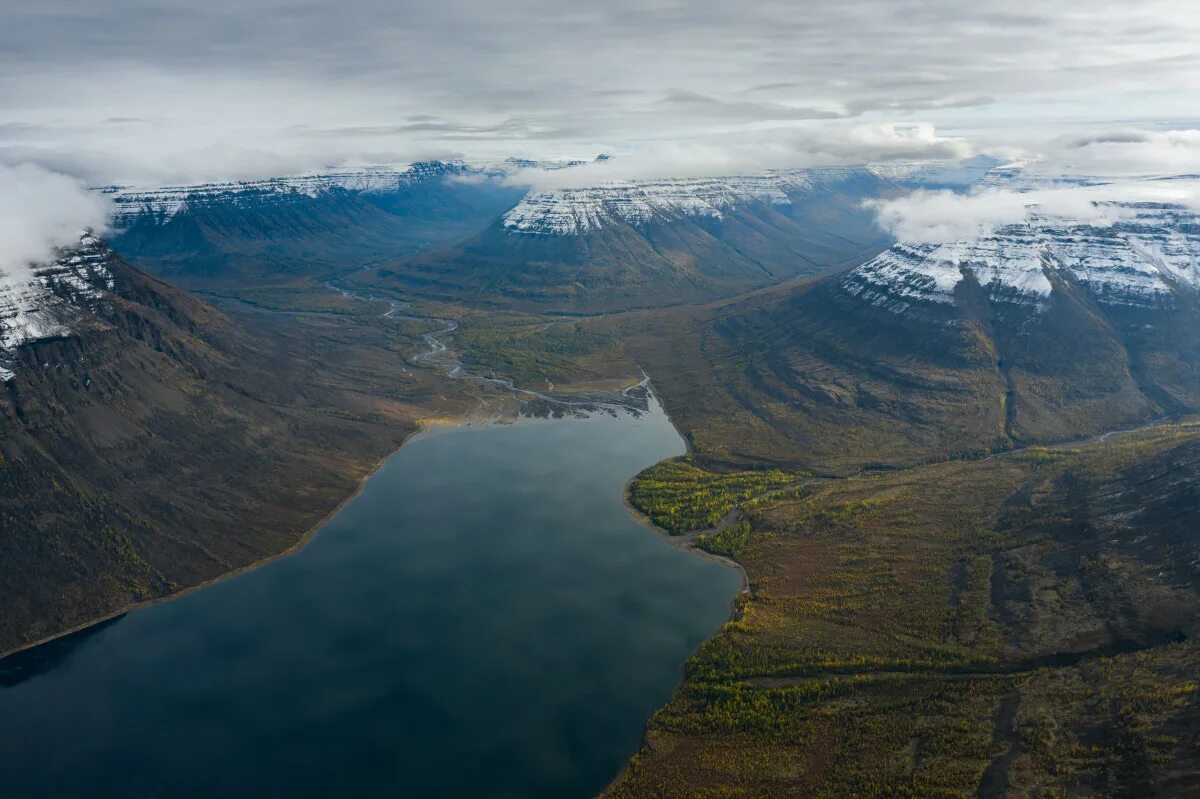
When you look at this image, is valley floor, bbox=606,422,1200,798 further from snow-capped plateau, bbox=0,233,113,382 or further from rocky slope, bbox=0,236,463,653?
snow-capped plateau, bbox=0,233,113,382

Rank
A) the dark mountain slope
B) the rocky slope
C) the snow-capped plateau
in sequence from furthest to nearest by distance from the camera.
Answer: the dark mountain slope, the snow-capped plateau, the rocky slope

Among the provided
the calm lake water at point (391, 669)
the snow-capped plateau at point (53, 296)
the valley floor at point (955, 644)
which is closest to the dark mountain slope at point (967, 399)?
the valley floor at point (955, 644)

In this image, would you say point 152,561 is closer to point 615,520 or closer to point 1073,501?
point 615,520

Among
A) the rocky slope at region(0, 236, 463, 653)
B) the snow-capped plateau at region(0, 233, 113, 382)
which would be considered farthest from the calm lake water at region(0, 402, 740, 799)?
the snow-capped plateau at region(0, 233, 113, 382)

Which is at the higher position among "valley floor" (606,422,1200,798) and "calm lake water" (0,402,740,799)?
"valley floor" (606,422,1200,798)

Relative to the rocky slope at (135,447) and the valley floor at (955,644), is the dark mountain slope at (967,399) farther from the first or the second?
the rocky slope at (135,447)
